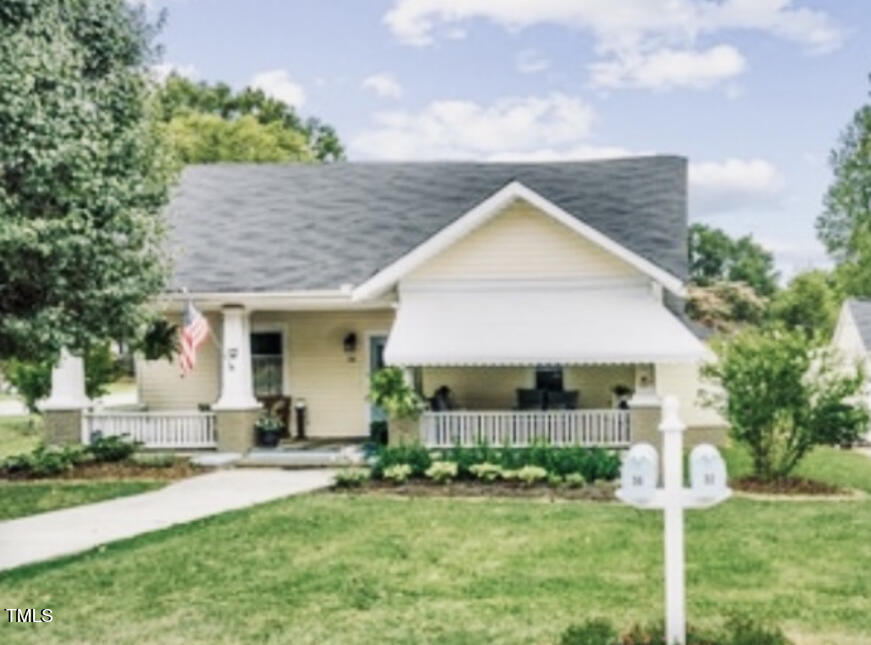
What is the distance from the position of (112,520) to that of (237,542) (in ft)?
9.54

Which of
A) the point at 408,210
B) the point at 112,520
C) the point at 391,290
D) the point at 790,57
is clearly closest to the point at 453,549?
the point at 112,520

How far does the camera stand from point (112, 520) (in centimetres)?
1462

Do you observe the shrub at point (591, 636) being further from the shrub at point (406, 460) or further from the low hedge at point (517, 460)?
the shrub at point (406, 460)

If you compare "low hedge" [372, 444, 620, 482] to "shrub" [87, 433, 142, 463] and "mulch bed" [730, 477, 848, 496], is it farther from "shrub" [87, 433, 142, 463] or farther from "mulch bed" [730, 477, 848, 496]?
"shrub" [87, 433, 142, 463]

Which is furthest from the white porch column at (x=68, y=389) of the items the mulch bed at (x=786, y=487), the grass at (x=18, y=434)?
the mulch bed at (x=786, y=487)

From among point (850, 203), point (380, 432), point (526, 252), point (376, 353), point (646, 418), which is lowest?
point (380, 432)

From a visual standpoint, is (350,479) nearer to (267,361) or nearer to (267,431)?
(267,431)

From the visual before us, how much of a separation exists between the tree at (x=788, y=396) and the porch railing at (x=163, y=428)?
10.9 metres

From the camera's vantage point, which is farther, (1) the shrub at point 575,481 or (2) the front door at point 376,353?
(2) the front door at point 376,353

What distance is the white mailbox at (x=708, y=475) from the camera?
768 cm

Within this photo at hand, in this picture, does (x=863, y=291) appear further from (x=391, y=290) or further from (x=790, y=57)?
(x=391, y=290)

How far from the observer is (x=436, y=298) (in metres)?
21.6

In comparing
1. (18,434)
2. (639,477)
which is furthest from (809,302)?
(639,477)

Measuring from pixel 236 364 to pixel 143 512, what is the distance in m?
6.86
